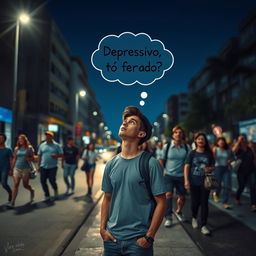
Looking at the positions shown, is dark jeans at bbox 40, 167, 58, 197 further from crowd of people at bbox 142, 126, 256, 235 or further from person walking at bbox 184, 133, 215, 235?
person walking at bbox 184, 133, 215, 235

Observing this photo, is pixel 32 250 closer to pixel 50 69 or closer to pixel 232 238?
pixel 232 238

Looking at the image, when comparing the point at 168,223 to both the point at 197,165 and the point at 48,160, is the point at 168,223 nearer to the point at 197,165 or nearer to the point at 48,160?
the point at 197,165

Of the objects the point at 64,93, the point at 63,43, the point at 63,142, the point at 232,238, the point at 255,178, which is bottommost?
the point at 232,238

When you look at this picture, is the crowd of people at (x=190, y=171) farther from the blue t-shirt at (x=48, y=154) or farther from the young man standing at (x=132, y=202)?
the blue t-shirt at (x=48, y=154)

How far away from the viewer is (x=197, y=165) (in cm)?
563

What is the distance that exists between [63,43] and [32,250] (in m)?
48.6

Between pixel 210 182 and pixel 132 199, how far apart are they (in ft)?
11.7

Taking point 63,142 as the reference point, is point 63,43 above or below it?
above

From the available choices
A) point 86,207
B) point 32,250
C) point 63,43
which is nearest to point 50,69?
point 63,43

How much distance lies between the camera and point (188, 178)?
5.66 metres

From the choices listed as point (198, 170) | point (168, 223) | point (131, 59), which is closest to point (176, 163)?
point (198, 170)

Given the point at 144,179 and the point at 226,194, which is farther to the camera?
the point at 226,194

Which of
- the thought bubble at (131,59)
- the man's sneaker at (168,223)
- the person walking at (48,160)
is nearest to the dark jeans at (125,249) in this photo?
the thought bubble at (131,59)

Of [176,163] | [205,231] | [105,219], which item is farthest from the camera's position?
[176,163]
